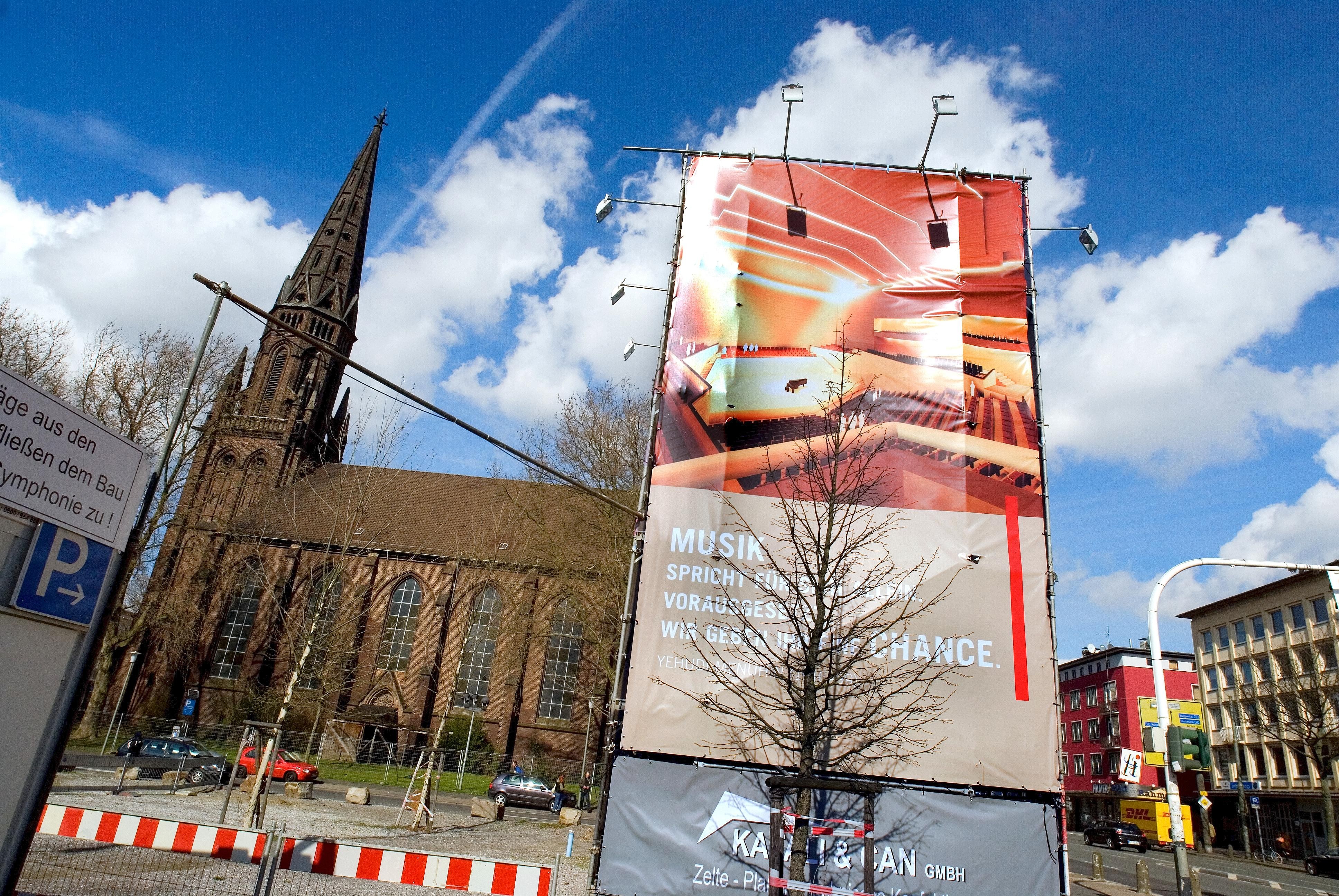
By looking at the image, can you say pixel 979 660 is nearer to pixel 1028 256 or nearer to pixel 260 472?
pixel 1028 256

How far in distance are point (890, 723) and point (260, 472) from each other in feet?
139

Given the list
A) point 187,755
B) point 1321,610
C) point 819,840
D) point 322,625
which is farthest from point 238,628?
point 1321,610

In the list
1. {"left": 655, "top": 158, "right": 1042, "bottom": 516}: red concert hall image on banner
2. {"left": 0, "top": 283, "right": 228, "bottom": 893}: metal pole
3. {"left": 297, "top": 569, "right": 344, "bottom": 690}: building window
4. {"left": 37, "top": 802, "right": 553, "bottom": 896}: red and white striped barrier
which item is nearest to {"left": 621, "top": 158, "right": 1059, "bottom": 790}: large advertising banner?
{"left": 655, "top": 158, "right": 1042, "bottom": 516}: red concert hall image on banner

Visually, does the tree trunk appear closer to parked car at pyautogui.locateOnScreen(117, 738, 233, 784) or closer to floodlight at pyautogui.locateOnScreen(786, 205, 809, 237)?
floodlight at pyautogui.locateOnScreen(786, 205, 809, 237)

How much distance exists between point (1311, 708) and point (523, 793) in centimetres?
3695

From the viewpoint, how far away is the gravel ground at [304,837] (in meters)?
9.48

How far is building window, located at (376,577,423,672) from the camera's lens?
129ft

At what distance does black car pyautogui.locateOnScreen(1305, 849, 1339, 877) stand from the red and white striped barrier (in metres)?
35.8

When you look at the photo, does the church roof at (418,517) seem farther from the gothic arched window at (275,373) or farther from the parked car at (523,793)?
the parked car at (523,793)

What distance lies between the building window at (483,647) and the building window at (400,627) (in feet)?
9.85

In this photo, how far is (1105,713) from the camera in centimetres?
6147

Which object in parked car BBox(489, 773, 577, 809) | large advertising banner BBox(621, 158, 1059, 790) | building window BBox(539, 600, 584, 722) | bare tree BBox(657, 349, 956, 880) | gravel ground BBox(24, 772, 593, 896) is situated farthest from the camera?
building window BBox(539, 600, 584, 722)

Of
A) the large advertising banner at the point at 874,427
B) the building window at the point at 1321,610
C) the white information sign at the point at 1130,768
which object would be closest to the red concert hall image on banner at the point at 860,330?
the large advertising banner at the point at 874,427

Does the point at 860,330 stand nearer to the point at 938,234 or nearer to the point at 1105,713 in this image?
the point at 938,234
